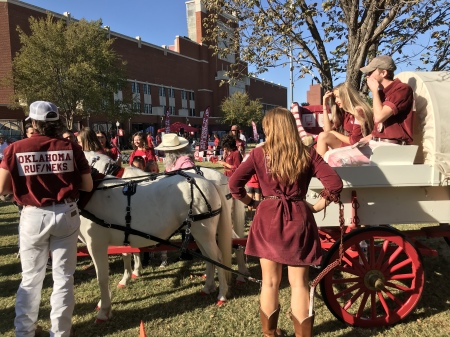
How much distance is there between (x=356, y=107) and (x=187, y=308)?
2877mm

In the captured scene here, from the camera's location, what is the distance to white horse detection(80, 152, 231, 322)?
353cm

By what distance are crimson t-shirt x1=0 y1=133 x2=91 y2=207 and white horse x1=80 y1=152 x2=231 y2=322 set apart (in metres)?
0.72

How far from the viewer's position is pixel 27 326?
2936 mm

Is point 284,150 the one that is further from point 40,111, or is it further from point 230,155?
point 230,155

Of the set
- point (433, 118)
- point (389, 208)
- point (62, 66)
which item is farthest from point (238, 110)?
point (389, 208)

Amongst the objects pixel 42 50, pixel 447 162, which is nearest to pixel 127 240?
pixel 447 162

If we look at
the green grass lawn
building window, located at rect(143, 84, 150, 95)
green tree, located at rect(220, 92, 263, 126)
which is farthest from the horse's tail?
green tree, located at rect(220, 92, 263, 126)

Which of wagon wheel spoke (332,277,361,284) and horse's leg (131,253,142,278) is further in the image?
horse's leg (131,253,142,278)

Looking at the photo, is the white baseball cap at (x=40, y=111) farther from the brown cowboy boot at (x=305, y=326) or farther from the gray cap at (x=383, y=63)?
the gray cap at (x=383, y=63)

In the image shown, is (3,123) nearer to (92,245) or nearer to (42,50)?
(42,50)

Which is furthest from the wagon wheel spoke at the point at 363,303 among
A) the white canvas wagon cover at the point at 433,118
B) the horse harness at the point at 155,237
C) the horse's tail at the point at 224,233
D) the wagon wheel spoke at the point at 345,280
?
the horse's tail at the point at 224,233

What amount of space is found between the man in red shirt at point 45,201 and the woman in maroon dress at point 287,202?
1384 millimetres

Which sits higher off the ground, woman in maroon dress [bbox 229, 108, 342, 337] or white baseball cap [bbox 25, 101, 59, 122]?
white baseball cap [bbox 25, 101, 59, 122]

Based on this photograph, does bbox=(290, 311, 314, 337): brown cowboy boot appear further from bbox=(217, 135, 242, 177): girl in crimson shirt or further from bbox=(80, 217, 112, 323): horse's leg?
bbox=(217, 135, 242, 177): girl in crimson shirt
